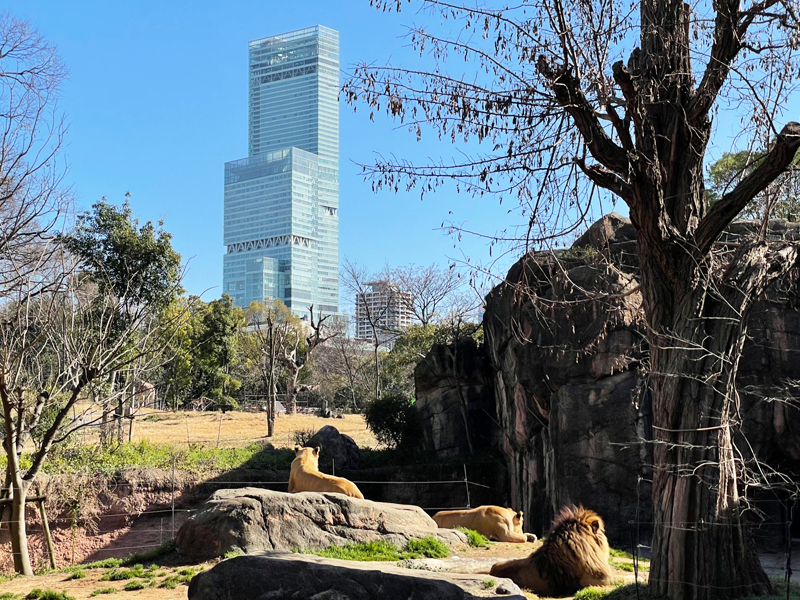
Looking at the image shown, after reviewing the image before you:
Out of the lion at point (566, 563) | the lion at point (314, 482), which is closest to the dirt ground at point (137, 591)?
the lion at point (566, 563)

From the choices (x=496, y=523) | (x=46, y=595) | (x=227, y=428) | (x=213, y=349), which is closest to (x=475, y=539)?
(x=496, y=523)

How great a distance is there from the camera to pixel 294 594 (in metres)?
6.00

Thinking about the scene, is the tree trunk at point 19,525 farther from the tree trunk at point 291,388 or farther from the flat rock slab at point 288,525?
the tree trunk at point 291,388

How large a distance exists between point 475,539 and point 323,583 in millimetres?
5583

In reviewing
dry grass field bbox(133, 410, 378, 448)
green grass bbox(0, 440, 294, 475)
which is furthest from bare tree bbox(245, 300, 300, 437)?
green grass bbox(0, 440, 294, 475)

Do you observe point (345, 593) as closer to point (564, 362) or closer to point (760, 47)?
point (760, 47)

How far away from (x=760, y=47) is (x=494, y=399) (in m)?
18.9

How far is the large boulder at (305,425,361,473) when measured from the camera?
23000 mm

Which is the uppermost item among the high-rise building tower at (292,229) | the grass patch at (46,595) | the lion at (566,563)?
the high-rise building tower at (292,229)

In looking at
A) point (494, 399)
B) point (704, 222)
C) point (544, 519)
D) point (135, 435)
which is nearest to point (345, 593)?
point (704, 222)

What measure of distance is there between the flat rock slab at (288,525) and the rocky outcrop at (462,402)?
13707 millimetres

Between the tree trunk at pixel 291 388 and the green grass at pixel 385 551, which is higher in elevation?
the tree trunk at pixel 291 388

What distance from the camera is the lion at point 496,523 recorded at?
40.0 feet

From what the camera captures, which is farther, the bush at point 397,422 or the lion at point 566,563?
the bush at point 397,422
